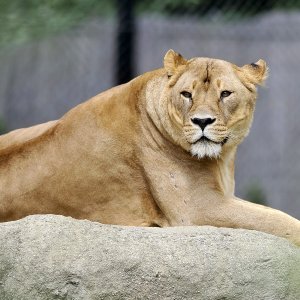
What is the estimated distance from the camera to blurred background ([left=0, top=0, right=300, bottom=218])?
9.05 meters

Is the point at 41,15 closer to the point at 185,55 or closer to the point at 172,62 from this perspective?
the point at 185,55

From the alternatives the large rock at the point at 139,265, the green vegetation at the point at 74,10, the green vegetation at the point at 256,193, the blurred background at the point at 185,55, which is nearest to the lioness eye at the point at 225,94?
the large rock at the point at 139,265

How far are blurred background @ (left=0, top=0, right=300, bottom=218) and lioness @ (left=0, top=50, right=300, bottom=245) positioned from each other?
3168 mm

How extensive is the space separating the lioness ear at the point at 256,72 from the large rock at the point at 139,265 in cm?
99

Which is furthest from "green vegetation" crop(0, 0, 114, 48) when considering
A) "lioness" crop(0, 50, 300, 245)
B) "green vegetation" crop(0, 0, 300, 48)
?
"lioness" crop(0, 50, 300, 245)

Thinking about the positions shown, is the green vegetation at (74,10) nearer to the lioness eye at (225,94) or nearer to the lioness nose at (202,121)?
the lioness eye at (225,94)

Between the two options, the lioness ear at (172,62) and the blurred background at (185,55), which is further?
the blurred background at (185,55)

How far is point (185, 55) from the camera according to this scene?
908 cm

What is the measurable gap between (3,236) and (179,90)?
42.6 inches

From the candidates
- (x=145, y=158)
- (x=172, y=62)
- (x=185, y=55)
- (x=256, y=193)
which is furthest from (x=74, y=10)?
(x=145, y=158)

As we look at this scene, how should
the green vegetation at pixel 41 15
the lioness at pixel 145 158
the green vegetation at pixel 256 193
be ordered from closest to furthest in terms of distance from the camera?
1. the lioness at pixel 145 158
2. the green vegetation at pixel 256 193
3. the green vegetation at pixel 41 15

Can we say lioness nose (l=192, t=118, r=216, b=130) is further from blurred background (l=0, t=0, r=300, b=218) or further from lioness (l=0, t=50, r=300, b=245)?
blurred background (l=0, t=0, r=300, b=218)

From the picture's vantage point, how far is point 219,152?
538cm

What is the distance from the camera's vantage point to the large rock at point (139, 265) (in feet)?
15.4
